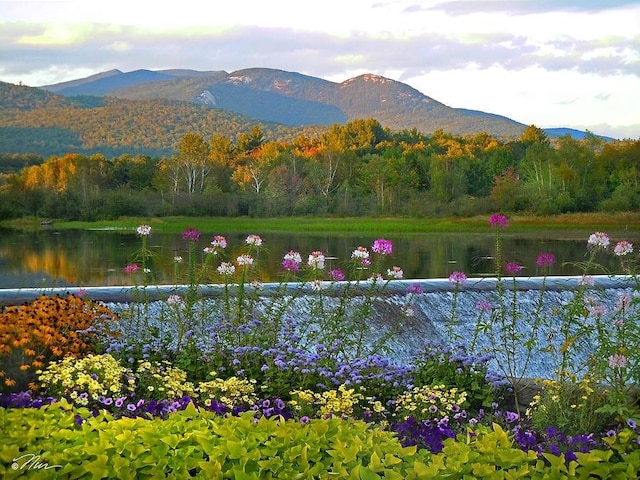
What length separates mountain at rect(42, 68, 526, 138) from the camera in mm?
85500

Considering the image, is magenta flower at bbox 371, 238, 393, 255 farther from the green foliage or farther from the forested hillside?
the forested hillside

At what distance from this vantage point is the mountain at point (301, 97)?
281ft

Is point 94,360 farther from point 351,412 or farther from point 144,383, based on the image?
point 351,412

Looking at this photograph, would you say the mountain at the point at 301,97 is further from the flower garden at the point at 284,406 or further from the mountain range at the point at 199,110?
the flower garden at the point at 284,406

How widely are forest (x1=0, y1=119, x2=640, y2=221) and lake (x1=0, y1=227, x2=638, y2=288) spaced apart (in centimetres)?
225

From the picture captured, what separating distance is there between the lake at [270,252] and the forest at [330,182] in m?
2.25

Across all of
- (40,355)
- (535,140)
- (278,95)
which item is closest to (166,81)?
(278,95)

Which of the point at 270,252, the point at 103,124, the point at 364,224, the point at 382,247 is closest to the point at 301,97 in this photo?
the point at 103,124

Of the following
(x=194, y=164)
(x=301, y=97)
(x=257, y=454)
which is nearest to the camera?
(x=257, y=454)

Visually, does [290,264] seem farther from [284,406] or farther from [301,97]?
[301,97]

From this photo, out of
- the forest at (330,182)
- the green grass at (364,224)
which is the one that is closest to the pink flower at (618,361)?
the green grass at (364,224)

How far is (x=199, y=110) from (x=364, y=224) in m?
33.7

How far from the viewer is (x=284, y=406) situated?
4.47 m

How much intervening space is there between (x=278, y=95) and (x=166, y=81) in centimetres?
1896
